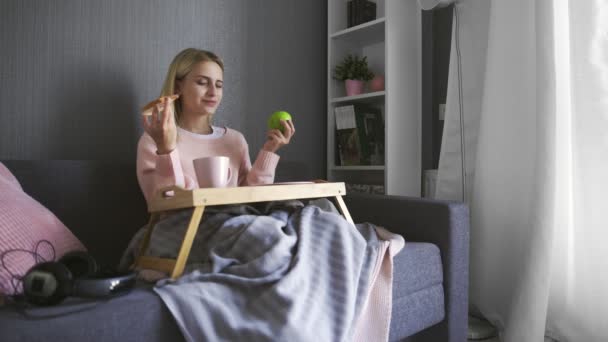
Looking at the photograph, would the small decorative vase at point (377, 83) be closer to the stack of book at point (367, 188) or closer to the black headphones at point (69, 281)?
the stack of book at point (367, 188)

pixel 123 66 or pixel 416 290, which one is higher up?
pixel 123 66

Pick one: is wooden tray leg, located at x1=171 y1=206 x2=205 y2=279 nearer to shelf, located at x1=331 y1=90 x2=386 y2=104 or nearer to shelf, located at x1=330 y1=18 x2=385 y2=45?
shelf, located at x1=331 y1=90 x2=386 y2=104

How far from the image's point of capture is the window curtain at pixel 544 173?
1427 mm

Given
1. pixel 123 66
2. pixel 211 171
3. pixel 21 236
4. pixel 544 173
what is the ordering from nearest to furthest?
pixel 21 236 → pixel 211 171 → pixel 544 173 → pixel 123 66

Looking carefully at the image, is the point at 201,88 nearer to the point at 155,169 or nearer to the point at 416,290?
the point at 155,169

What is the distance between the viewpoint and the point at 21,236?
0.92 m

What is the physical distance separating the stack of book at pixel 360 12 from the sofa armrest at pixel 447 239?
110 centimetres

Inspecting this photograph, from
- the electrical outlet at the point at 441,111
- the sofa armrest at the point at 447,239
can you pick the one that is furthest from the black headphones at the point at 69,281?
the electrical outlet at the point at 441,111

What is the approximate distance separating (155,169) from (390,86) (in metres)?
1.16

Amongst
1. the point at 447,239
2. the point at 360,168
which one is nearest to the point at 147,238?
the point at 447,239

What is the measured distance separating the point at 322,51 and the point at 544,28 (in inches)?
41.5

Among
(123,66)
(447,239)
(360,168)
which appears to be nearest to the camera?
(447,239)

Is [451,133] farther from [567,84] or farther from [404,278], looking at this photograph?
[404,278]

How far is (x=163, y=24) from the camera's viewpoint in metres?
1.70
